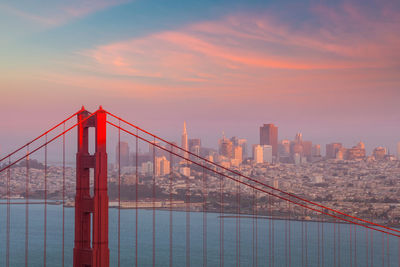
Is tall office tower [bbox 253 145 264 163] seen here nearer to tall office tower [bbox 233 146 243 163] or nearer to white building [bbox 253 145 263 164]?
white building [bbox 253 145 263 164]

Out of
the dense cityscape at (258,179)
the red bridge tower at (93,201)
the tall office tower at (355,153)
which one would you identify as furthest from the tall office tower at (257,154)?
the red bridge tower at (93,201)

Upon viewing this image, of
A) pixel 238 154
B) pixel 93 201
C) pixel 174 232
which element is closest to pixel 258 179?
pixel 238 154

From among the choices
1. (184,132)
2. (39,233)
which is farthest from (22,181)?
(184,132)

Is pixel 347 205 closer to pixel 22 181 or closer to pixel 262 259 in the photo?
pixel 262 259

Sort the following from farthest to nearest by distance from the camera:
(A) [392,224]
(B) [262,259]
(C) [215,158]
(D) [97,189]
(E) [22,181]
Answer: (C) [215,158] < (E) [22,181] < (A) [392,224] < (B) [262,259] < (D) [97,189]

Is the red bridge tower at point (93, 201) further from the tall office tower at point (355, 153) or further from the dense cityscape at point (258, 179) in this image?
the tall office tower at point (355, 153)

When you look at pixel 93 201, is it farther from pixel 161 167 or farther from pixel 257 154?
pixel 257 154

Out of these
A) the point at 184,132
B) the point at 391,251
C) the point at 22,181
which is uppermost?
the point at 184,132
